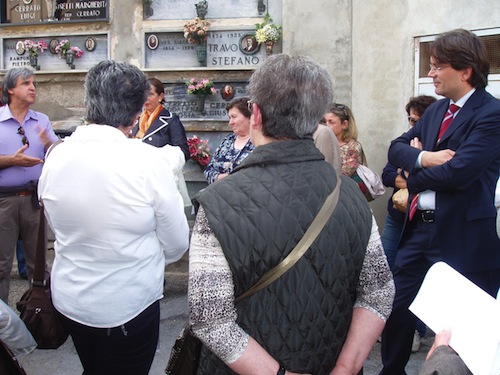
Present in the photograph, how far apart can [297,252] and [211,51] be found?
5.86 metres

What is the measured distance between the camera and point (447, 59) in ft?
9.66

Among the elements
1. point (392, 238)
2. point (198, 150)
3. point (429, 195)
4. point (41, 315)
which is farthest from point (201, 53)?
point (41, 315)

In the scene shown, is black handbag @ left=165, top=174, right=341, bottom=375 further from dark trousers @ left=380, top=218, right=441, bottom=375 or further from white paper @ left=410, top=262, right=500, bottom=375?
dark trousers @ left=380, top=218, right=441, bottom=375

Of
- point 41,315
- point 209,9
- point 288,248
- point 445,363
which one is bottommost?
point 41,315

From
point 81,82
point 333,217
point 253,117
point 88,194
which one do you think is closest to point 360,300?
point 333,217

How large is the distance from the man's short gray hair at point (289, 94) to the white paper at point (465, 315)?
593mm

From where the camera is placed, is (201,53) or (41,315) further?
(201,53)

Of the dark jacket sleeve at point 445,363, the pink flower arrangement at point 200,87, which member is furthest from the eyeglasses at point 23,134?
the dark jacket sleeve at point 445,363

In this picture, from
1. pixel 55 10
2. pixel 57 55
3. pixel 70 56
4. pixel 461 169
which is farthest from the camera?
pixel 57 55

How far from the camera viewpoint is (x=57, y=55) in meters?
7.78

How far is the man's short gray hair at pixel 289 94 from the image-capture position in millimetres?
1739

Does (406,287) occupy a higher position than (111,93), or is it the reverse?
(111,93)

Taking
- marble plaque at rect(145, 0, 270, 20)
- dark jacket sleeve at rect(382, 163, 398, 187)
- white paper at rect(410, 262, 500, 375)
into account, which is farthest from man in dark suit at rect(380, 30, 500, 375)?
marble plaque at rect(145, 0, 270, 20)

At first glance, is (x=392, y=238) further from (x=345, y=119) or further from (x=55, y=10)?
(x=55, y=10)
